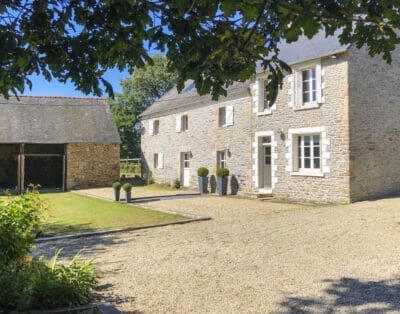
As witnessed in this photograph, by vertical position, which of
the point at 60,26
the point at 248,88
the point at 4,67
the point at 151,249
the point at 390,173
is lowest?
the point at 151,249

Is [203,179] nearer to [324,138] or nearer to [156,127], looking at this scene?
[324,138]

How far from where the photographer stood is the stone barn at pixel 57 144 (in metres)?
21.7

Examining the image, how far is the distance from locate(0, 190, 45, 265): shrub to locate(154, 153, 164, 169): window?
58.1 feet

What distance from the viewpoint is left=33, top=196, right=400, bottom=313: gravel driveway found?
4281mm

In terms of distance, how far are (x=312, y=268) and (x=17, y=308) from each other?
3672 mm

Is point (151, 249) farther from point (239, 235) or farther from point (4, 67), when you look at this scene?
point (4, 67)

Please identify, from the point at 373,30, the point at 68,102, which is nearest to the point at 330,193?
the point at 373,30

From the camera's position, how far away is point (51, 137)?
71.4ft

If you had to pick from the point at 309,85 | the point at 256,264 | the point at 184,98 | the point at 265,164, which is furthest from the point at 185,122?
the point at 256,264

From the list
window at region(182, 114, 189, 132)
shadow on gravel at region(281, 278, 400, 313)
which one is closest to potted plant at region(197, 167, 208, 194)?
window at region(182, 114, 189, 132)

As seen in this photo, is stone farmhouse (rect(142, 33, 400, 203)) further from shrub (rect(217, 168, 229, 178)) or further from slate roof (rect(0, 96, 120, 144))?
slate roof (rect(0, 96, 120, 144))

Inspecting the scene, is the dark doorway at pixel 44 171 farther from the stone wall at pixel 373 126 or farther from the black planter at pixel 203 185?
the stone wall at pixel 373 126

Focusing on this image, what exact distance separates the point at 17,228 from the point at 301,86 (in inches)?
454

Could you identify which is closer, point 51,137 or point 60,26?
point 60,26
